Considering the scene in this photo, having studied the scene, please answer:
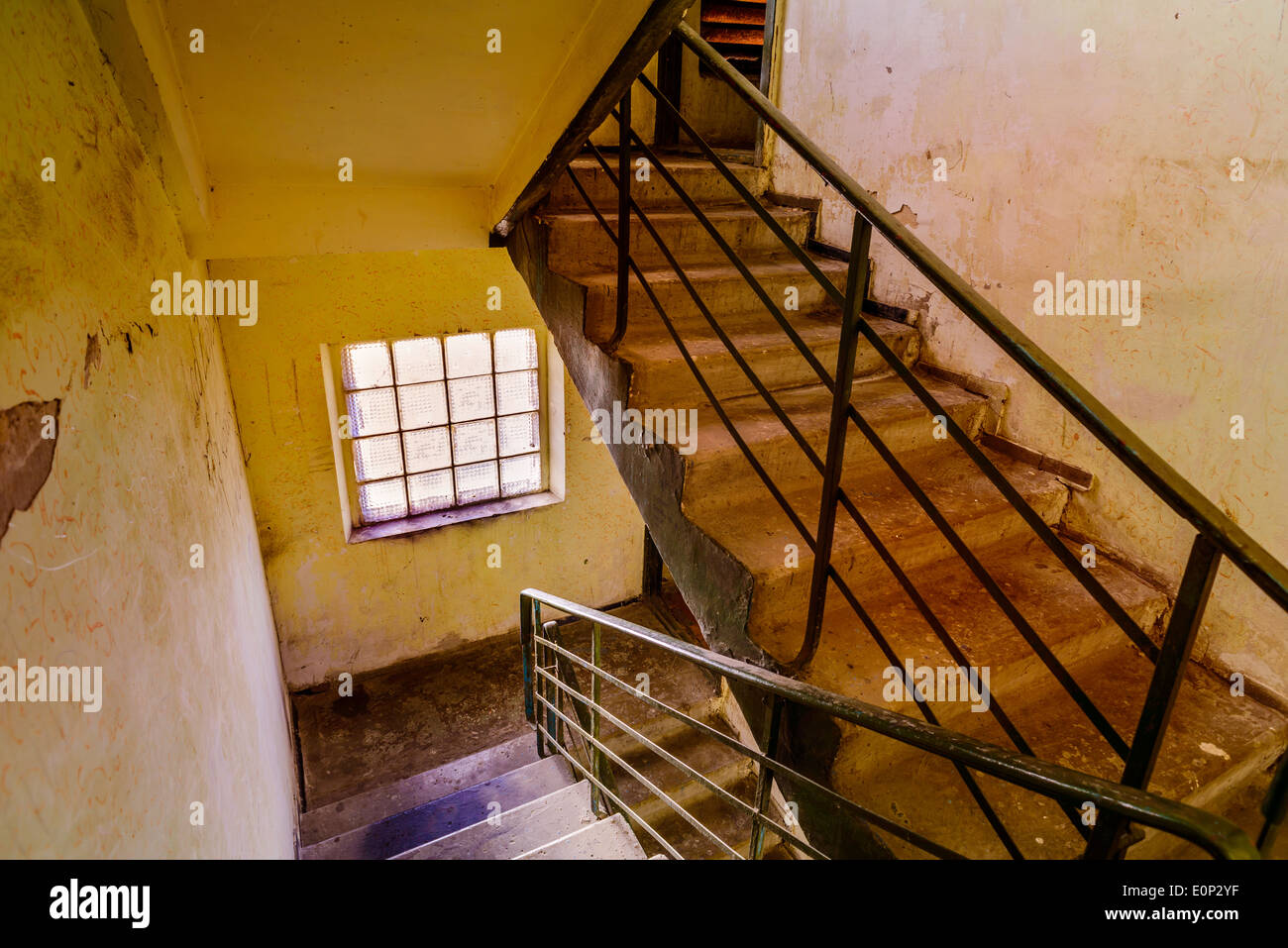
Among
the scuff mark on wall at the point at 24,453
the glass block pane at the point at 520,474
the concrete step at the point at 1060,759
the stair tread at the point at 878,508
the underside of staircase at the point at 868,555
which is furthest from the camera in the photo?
the glass block pane at the point at 520,474

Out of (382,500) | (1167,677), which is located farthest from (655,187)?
(1167,677)

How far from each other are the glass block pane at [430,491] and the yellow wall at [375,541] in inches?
9.8

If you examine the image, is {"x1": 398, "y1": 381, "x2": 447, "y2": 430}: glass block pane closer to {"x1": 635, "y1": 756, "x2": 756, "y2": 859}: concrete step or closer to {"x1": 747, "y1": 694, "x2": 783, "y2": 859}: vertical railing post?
{"x1": 635, "y1": 756, "x2": 756, "y2": 859}: concrete step

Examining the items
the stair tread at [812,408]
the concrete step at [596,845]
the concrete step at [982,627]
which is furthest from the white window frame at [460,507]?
the concrete step at [982,627]

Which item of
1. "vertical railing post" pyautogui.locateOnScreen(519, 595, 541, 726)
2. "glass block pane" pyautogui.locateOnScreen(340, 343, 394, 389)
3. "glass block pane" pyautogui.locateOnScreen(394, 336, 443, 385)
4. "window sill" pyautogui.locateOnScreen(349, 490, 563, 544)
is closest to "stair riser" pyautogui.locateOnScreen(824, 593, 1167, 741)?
"vertical railing post" pyautogui.locateOnScreen(519, 595, 541, 726)

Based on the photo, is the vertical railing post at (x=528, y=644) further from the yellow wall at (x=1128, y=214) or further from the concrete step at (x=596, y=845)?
the yellow wall at (x=1128, y=214)

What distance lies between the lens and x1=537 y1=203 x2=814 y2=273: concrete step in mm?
2898

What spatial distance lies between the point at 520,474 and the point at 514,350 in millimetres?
971

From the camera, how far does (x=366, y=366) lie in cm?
455

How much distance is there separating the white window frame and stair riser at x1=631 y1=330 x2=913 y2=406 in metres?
2.09

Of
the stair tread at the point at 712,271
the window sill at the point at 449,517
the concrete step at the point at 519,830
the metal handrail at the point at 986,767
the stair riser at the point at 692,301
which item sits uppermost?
the stair tread at the point at 712,271

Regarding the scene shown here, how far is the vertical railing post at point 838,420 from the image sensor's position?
1.61 metres
